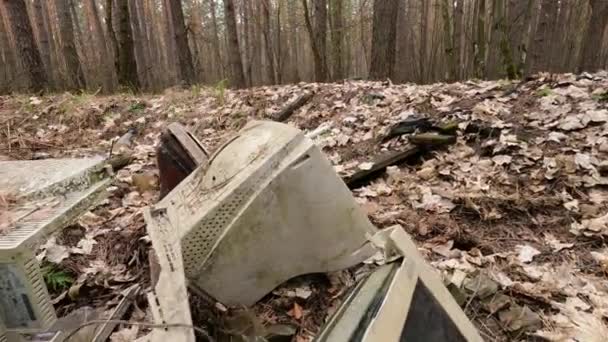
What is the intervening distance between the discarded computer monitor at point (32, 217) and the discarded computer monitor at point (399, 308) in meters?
0.85

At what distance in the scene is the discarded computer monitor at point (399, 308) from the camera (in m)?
1.05

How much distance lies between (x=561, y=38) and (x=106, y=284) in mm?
13126

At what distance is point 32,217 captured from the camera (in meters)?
1.28

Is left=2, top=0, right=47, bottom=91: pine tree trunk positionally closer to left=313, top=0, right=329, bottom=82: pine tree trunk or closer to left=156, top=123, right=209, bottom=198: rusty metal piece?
left=313, top=0, right=329, bottom=82: pine tree trunk

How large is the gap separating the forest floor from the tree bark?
1.80m

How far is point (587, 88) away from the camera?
3643mm

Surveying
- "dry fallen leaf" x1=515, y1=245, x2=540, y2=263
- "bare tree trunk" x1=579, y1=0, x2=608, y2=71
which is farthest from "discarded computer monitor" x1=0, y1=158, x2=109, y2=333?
"bare tree trunk" x1=579, y1=0, x2=608, y2=71

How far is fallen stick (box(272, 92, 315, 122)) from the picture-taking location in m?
4.50

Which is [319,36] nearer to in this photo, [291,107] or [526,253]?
[291,107]

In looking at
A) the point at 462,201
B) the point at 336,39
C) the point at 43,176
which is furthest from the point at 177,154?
the point at 336,39

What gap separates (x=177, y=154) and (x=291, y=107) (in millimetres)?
2419

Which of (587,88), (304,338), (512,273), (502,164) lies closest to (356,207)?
(304,338)

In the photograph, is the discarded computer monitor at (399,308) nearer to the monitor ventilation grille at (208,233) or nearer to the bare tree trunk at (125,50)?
the monitor ventilation grille at (208,233)

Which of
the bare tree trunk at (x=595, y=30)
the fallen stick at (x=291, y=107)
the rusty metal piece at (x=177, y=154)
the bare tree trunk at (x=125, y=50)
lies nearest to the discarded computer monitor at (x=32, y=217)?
the rusty metal piece at (x=177, y=154)
